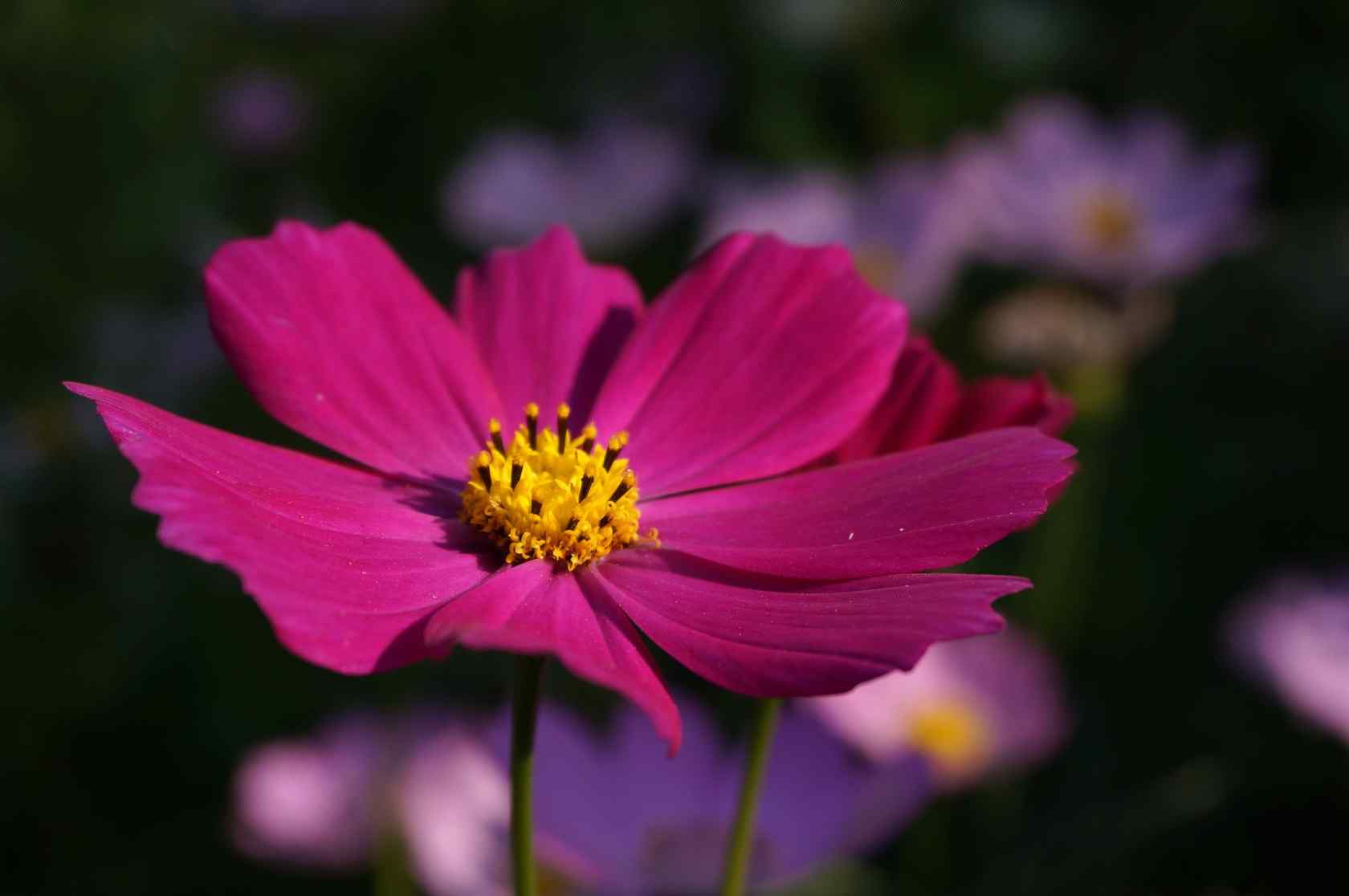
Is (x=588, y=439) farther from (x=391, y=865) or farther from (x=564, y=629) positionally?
(x=391, y=865)

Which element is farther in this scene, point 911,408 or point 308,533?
point 911,408

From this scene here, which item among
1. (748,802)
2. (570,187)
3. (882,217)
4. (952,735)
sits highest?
(748,802)

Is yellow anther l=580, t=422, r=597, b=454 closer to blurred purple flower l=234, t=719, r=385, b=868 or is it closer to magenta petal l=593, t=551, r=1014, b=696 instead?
magenta petal l=593, t=551, r=1014, b=696

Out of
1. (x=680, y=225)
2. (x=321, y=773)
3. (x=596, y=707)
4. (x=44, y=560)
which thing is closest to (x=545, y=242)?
(x=321, y=773)

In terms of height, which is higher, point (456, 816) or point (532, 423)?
point (532, 423)

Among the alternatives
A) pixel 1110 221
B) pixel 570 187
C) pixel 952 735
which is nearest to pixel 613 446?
pixel 952 735

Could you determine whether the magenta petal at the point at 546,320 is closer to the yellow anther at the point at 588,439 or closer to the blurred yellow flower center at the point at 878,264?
the yellow anther at the point at 588,439

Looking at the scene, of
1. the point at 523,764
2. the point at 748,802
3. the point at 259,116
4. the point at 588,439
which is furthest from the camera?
the point at 259,116

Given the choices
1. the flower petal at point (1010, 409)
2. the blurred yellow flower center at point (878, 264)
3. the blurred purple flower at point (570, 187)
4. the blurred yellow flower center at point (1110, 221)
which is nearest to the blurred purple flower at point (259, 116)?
the blurred purple flower at point (570, 187)
